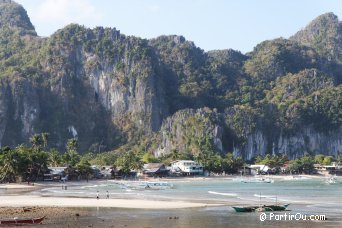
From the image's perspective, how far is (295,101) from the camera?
197750mm

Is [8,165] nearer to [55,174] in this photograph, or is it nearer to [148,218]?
[55,174]

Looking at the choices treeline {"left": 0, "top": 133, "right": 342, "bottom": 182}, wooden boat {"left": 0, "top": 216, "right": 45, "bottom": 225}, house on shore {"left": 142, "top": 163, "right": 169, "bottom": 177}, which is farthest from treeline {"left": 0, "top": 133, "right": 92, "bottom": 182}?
wooden boat {"left": 0, "top": 216, "right": 45, "bottom": 225}

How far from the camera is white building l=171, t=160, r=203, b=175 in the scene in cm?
13525

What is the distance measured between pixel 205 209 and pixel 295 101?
156559 millimetres

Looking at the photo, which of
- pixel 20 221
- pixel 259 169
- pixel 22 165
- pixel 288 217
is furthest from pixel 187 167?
pixel 20 221

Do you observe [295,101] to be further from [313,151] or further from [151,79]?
[151,79]

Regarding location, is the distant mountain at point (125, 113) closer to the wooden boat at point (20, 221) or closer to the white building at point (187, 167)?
the white building at point (187, 167)

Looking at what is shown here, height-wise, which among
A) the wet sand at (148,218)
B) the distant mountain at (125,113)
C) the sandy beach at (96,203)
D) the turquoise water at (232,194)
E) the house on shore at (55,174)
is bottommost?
the wet sand at (148,218)

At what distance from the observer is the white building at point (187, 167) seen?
444ft

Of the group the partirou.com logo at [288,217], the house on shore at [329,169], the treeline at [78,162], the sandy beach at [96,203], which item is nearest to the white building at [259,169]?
the treeline at [78,162]

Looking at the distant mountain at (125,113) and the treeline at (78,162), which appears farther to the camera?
the distant mountain at (125,113)

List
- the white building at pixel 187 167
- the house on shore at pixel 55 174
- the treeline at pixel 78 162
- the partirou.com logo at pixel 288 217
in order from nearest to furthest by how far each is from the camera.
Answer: the partirou.com logo at pixel 288 217, the treeline at pixel 78 162, the house on shore at pixel 55 174, the white building at pixel 187 167

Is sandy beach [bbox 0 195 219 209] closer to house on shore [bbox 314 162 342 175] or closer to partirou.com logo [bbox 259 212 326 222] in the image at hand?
partirou.com logo [bbox 259 212 326 222]

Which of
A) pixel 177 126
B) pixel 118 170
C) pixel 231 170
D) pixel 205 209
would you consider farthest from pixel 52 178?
pixel 177 126
